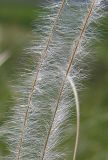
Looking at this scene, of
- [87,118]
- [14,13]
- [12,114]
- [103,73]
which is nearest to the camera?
[12,114]

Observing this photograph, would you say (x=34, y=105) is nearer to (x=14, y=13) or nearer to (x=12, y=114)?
(x=12, y=114)

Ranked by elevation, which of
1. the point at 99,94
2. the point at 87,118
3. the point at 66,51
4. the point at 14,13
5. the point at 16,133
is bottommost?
the point at 14,13

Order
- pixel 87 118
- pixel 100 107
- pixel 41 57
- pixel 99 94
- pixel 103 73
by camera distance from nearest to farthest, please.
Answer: pixel 41 57 < pixel 87 118 < pixel 100 107 < pixel 99 94 < pixel 103 73

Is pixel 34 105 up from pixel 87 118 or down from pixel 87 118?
up

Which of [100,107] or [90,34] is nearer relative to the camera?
[90,34]

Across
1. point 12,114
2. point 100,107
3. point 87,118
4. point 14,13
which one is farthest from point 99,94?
point 14,13

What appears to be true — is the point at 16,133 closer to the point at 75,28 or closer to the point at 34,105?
the point at 34,105
